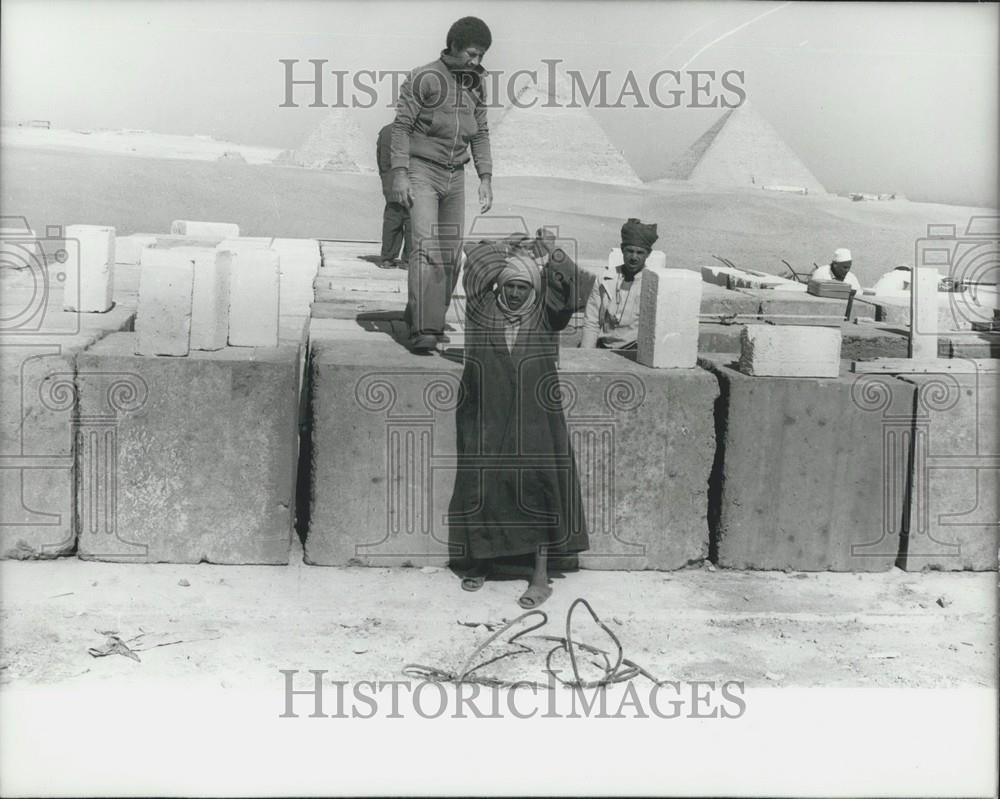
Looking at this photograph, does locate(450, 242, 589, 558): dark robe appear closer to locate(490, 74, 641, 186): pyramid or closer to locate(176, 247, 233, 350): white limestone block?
locate(176, 247, 233, 350): white limestone block

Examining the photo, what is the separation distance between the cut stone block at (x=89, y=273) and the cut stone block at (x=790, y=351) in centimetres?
399

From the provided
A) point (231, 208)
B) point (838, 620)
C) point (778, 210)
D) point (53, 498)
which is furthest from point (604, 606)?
point (778, 210)

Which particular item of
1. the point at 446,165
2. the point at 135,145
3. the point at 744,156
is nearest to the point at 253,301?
the point at 446,165

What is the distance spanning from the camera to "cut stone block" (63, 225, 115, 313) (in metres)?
7.77

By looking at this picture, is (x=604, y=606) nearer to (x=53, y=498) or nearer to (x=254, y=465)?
(x=254, y=465)

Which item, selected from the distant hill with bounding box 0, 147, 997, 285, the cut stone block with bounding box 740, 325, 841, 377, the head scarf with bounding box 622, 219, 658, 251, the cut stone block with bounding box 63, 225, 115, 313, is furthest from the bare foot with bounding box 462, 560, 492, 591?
the distant hill with bounding box 0, 147, 997, 285

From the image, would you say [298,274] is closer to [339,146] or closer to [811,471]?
[811,471]

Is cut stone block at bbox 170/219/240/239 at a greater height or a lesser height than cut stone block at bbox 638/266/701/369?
greater

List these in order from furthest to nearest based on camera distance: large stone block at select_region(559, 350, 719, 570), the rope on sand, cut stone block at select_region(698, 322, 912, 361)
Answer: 1. cut stone block at select_region(698, 322, 912, 361)
2. large stone block at select_region(559, 350, 719, 570)
3. the rope on sand

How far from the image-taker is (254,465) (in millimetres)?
6438

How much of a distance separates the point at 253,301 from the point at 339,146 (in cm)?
2896

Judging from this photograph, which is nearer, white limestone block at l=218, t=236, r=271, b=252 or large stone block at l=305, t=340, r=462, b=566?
large stone block at l=305, t=340, r=462, b=566

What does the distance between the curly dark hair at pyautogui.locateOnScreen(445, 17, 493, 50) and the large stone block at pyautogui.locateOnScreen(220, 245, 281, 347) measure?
1628 mm

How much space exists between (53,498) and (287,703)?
2059mm
